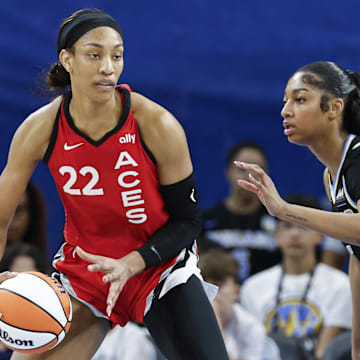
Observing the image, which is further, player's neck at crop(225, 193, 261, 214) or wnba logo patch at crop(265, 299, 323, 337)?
player's neck at crop(225, 193, 261, 214)

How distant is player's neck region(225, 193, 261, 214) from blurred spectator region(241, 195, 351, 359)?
36 cm

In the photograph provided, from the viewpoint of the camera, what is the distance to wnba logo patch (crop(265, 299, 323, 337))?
5359 millimetres

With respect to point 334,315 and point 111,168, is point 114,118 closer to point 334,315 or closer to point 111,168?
point 111,168

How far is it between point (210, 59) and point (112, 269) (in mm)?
3563

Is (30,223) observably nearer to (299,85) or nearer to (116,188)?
(116,188)

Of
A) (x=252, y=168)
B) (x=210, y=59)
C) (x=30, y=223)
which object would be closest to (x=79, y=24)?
(x=252, y=168)

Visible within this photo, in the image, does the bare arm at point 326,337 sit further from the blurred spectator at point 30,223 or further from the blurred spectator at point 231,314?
the blurred spectator at point 30,223

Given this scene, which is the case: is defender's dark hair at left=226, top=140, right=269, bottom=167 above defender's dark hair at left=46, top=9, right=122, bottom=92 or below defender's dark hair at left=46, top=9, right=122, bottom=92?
below

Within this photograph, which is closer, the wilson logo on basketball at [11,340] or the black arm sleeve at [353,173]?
the wilson logo on basketball at [11,340]

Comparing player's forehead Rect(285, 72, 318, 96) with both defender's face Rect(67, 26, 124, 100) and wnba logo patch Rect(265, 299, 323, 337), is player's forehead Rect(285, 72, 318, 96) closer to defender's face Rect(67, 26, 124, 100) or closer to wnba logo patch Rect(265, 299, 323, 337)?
defender's face Rect(67, 26, 124, 100)

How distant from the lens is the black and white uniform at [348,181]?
345cm

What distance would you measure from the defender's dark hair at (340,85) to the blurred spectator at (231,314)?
1.64 metres

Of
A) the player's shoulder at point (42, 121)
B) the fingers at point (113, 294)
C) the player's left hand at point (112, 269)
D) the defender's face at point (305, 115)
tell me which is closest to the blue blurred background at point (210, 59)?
the player's shoulder at point (42, 121)

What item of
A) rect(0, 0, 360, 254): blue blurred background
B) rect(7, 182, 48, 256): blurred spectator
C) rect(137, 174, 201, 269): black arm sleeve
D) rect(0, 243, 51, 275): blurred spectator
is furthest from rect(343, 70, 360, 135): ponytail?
rect(7, 182, 48, 256): blurred spectator
